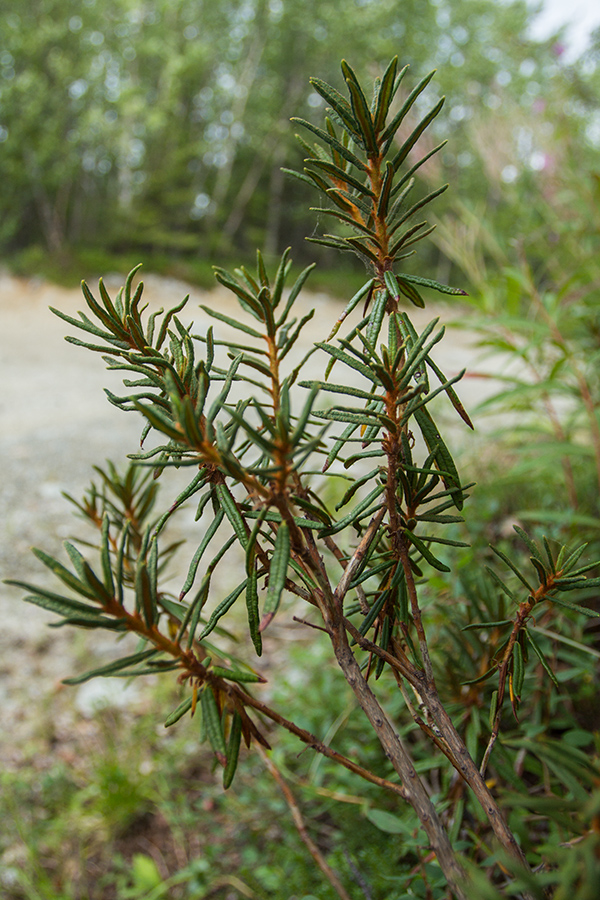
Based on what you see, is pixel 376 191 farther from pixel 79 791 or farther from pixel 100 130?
pixel 100 130

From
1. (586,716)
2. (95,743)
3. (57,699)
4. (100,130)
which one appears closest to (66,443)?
(57,699)

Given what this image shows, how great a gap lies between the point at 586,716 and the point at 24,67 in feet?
35.4

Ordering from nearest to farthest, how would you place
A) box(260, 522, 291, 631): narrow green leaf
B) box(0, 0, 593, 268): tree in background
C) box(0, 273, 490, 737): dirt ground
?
1. box(260, 522, 291, 631): narrow green leaf
2. box(0, 273, 490, 737): dirt ground
3. box(0, 0, 593, 268): tree in background

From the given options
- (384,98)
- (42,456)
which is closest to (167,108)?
(42,456)

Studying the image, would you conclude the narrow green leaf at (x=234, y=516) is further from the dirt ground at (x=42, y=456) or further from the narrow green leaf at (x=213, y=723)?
the dirt ground at (x=42, y=456)

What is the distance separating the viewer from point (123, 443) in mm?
3037

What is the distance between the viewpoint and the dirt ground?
1.64m

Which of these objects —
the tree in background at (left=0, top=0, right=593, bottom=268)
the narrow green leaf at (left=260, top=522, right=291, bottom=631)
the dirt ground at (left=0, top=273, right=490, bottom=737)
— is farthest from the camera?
the tree in background at (left=0, top=0, right=593, bottom=268)

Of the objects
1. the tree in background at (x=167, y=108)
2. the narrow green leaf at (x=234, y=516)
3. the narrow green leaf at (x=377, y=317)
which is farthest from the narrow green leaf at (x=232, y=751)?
the tree in background at (x=167, y=108)

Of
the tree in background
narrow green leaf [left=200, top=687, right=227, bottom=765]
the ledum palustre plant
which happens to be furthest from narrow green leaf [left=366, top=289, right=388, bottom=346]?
the tree in background


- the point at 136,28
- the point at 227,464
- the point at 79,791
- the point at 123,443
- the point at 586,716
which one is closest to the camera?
the point at 227,464

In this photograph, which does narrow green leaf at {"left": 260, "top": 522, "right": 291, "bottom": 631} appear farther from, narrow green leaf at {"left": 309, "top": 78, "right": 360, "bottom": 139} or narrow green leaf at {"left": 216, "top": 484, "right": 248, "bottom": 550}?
narrow green leaf at {"left": 309, "top": 78, "right": 360, "bottom": 139}

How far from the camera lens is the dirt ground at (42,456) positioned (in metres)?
1.64

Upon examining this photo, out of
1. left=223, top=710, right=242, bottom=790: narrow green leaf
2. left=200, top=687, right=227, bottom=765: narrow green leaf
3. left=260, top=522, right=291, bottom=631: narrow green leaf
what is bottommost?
left=223, top=710, right=242, bottom=790: narrow green leaf
